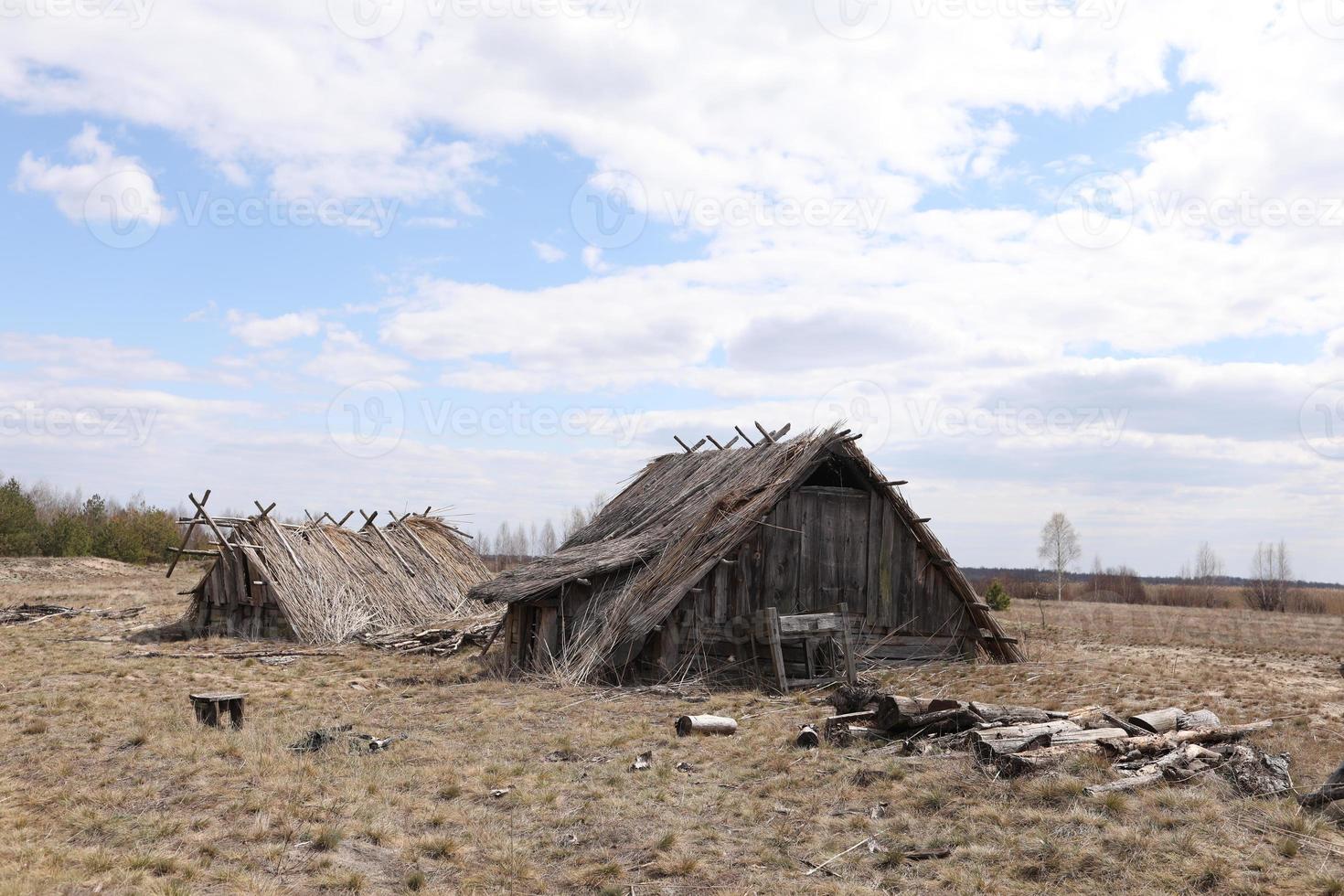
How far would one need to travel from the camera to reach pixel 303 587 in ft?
79.3

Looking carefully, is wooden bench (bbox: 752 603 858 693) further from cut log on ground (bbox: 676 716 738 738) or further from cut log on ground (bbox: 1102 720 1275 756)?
cut log on ground (bbox: 1102 720 1275 756)

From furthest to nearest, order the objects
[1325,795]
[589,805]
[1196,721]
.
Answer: [1196,721] < [589,805] < [1325,795]

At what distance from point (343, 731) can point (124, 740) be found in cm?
233

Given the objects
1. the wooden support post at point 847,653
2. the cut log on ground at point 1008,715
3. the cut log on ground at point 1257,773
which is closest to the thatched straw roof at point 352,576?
the wooden support post at point 847,653

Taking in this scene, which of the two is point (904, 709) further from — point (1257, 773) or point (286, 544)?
point (286, 544)

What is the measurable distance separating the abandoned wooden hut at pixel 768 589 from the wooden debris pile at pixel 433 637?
149 inches

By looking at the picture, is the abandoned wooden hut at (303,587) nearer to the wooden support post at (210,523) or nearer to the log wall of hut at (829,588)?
the wooden support post at (210,523)

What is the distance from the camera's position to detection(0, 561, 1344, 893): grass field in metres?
6.64

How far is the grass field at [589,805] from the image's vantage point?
6.64 metres

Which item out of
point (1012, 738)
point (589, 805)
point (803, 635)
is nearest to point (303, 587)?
point (803, 635)

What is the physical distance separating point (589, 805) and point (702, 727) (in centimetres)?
322

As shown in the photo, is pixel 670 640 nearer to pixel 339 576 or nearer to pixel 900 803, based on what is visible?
pixel 900 803

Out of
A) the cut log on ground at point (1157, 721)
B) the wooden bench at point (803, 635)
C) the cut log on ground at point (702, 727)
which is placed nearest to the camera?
the cut log on ground at point (1157, 721)

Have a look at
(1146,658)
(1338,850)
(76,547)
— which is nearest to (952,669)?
(1146,658)
